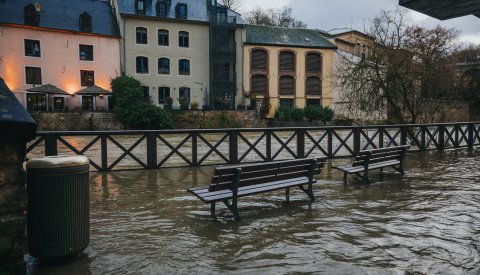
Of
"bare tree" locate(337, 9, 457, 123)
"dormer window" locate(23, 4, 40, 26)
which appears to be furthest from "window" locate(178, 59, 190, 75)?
"bare tree" locate(337, 9, 457, 123)

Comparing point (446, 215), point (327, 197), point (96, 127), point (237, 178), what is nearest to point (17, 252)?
point (237, 178)

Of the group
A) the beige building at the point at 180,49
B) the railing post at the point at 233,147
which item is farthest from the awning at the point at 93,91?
the railing post at the point at 233,147

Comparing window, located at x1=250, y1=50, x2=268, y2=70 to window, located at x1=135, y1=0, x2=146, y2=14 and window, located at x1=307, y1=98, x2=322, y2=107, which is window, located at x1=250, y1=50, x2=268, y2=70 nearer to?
window, located at x1=307, y1=98, x2=322, y2=107

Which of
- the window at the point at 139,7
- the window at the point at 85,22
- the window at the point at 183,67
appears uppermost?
the window at the point at 139,7

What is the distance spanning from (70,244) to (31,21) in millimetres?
36053

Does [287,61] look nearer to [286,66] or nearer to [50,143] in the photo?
[286,66]

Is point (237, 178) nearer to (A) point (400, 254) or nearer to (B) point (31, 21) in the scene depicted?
(A) point (400, 254)

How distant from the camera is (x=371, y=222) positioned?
5.78 m

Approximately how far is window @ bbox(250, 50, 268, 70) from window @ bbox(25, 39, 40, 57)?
20.1m

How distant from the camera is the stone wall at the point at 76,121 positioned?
30844 mm

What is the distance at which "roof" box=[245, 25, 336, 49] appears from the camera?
4222 centimetres

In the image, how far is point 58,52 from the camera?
116 ft

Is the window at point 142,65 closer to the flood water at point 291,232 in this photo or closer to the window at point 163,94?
the window at point 163,94

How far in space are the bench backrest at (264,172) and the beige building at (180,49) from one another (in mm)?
31009
